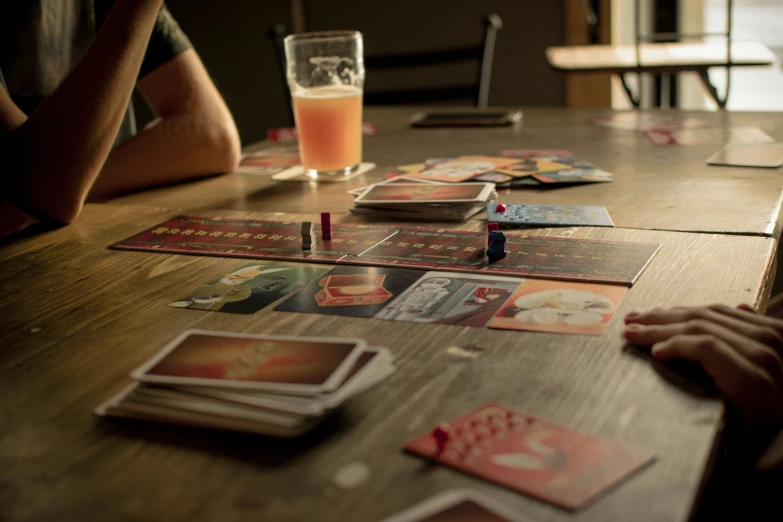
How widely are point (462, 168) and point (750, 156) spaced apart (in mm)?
507

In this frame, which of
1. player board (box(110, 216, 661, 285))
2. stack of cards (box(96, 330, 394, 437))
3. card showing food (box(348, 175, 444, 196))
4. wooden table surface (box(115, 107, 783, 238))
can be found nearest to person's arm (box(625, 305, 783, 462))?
player board (box(110, 216, 661, 285))

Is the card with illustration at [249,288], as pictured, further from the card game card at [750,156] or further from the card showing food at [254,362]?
the card game card at [750,156]

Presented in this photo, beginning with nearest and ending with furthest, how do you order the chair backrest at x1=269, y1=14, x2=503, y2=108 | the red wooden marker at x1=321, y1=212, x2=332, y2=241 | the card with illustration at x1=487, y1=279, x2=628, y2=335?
the card with illustration at x1=487, y1=279, x2=628, y2=335 < the red wooden marker at x1=321, y1=212, x2=332, y2=241 < the chair backrest at x1=269, y1=14, x2=503, y2=108

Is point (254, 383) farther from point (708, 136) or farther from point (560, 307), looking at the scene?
point (708, 136)

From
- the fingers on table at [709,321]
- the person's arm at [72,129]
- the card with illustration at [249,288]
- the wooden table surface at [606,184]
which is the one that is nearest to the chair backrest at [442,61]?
the wooden table surface at [606,184]

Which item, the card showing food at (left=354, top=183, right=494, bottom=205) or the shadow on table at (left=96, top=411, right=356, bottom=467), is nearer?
the shadow on table at (left=96, top=411, right=356, bottom=467)

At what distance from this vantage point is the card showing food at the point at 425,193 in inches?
47.3

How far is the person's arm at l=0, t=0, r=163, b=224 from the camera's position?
1214 mm

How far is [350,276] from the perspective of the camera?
0.95 m

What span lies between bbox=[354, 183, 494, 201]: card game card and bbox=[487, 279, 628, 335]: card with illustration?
328 millimetres

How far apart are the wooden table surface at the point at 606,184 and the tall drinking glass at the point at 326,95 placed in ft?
0.20

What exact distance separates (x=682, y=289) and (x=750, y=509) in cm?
23

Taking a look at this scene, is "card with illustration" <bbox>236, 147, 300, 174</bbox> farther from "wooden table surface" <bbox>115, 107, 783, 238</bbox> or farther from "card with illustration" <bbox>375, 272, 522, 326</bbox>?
"card with illustration" <bbox>375, 272, 522, 326</bbox>

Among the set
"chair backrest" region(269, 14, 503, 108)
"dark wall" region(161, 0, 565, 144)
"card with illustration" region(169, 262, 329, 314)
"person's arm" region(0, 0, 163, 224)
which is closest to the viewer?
"card with illustration" region(169, 262, 329, 314)
